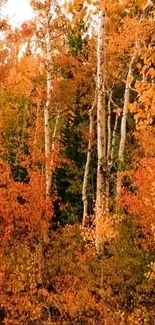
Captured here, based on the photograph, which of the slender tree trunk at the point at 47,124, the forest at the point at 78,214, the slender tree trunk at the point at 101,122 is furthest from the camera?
the slender tree trunk at the point at 47,124

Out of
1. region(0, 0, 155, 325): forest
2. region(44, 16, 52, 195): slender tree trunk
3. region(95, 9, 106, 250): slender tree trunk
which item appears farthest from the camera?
region(44, 16, 52, 195): slender tree trunk

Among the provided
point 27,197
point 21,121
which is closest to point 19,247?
point 27,197

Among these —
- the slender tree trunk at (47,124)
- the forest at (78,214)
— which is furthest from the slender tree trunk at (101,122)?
the slender tree trunk at (47,124)

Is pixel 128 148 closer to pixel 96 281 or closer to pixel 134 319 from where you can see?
pixel 96 281

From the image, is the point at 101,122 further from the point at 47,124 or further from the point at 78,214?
the point at 78,214

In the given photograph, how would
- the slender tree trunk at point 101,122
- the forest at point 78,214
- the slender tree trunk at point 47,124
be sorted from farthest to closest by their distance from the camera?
the slender tree trunk at point 47,124
the forest at point 78,214
the slender tree trunk at point 101,122

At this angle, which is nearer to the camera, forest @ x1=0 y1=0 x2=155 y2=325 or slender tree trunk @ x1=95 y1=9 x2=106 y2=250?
slender tree trunk @ x1=95 y1=9 x2=106 y2=250

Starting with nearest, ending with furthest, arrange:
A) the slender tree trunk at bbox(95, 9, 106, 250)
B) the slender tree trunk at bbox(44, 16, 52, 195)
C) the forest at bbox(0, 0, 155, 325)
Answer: the slender tree trunk at bbox(95, 9, 106, 250), the forest at bbox(0, 0, 155, 325), the slender tree trunk at bbox(44, 16, 52, 195)

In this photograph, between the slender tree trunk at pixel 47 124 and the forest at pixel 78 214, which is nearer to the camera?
the forest at pixel 78 214

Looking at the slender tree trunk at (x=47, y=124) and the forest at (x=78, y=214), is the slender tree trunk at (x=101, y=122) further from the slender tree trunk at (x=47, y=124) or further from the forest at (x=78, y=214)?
the slender tree trunk at (x=47, y=124)

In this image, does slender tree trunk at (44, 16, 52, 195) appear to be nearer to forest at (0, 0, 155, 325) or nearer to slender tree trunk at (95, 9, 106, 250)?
forest at (0, 0, 155, 325)

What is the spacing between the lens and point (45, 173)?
650 inches

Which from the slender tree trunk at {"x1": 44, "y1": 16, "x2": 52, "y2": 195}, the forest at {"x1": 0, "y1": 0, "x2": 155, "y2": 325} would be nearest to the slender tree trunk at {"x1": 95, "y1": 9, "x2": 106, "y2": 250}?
the forest at {"x1": 0, "y1": 0, "x2": 155, "y2": 325}

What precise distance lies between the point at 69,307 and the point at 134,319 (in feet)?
6.34
